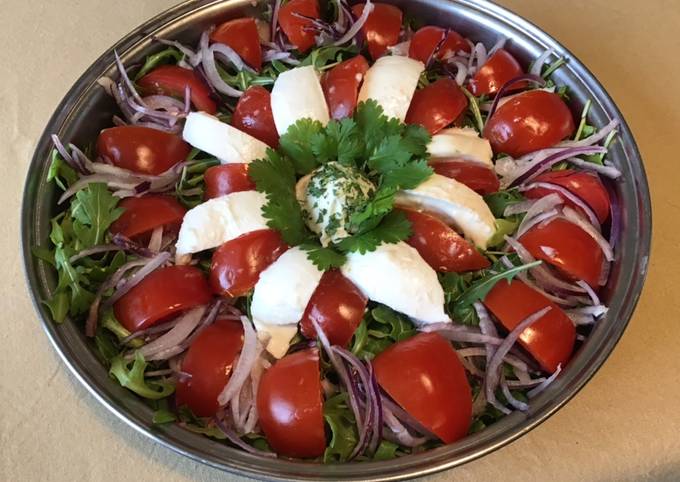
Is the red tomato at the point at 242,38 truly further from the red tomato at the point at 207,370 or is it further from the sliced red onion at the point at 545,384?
the sliced red onion at the point at 545,384

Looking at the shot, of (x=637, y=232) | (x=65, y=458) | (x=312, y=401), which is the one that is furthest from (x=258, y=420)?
(x=637, y=232)

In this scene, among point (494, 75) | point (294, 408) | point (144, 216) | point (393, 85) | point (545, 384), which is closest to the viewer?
point (294, 408)

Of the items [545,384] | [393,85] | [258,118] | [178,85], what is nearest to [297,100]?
[258,118]

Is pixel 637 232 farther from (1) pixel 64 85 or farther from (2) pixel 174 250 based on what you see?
(1) pixel 64 85

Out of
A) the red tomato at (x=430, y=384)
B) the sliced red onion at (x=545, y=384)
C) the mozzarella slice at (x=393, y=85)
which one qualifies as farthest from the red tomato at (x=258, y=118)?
the sliced red onion at (x=545, y=384)

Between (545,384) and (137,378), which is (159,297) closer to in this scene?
(137,378)

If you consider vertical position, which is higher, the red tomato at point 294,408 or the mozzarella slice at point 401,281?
the mozzarella slice at point 401,281
